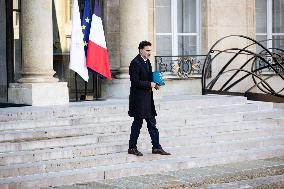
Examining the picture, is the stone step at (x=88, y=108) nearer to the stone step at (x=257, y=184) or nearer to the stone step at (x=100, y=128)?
the stone step at (x=100, y=128)

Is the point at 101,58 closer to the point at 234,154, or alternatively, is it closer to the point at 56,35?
the point at 56,35

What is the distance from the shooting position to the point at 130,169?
451 inches

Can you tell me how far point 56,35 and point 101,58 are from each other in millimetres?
1508

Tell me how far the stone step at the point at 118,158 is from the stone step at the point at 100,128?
0.84 metres

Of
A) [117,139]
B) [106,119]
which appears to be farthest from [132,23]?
[117,139]

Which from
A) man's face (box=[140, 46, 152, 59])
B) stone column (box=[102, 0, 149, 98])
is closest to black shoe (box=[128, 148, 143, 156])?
man's face (box=[140, 46, 152, 59])

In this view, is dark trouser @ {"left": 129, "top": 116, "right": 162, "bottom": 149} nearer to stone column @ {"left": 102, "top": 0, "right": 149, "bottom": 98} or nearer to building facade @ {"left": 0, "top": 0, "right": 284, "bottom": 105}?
building facade @ {"left": 0, "top": 0, "right": 284, "bottom": 105}

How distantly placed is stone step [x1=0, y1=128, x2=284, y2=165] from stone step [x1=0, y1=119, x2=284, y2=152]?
0.07 ft

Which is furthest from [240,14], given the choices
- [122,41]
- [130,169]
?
[130,169]

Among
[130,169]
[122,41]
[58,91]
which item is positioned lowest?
[130,169]

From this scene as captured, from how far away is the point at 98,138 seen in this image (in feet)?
42.3

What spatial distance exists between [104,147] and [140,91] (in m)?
1.16

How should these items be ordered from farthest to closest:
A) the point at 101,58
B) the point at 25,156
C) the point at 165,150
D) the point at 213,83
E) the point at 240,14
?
1. the point at 240,14
2. the point at 213,83
3. the point at 101,58
4. the point at 165,150
5. the point at 25,156

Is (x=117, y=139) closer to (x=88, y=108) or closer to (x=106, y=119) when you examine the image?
(x=106, y=119)
